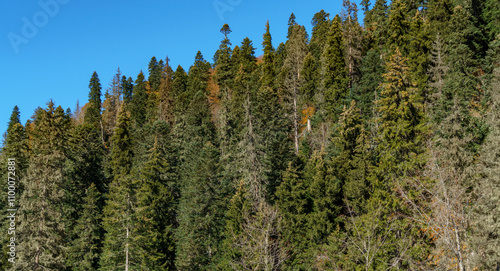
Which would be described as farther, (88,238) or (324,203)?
(88,238)

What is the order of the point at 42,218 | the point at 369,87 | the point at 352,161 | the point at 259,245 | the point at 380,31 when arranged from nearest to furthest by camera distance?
1. the point at 259,245
2. the point at 352,161
3. the point at 42,218
4. the point at 369,87
5. the point at 380,31

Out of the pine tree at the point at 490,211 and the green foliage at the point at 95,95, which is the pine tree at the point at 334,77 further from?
the green foliage at the point at 95,95

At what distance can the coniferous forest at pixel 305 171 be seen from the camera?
23.7 meters

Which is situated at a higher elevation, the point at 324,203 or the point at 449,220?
the point at 324,203

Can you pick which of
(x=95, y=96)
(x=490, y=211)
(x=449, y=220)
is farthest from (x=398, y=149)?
(x=95, y=96)

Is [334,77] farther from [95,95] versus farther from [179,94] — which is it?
[95,95]

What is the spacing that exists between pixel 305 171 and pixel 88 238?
2609 centimetres

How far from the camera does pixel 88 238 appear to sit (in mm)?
39844

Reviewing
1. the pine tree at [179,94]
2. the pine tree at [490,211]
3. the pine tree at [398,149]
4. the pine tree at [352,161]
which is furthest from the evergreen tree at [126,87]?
the pine tree at [490,211]

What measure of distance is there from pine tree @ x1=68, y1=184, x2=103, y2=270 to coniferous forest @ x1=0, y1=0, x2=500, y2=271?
166 mm

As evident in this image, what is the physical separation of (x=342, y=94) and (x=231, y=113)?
1577 cm

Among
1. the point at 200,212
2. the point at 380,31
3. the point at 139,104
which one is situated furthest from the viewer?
the point at 139,104

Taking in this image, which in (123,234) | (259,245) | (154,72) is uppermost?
(154,72)

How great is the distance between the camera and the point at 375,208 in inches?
1064
